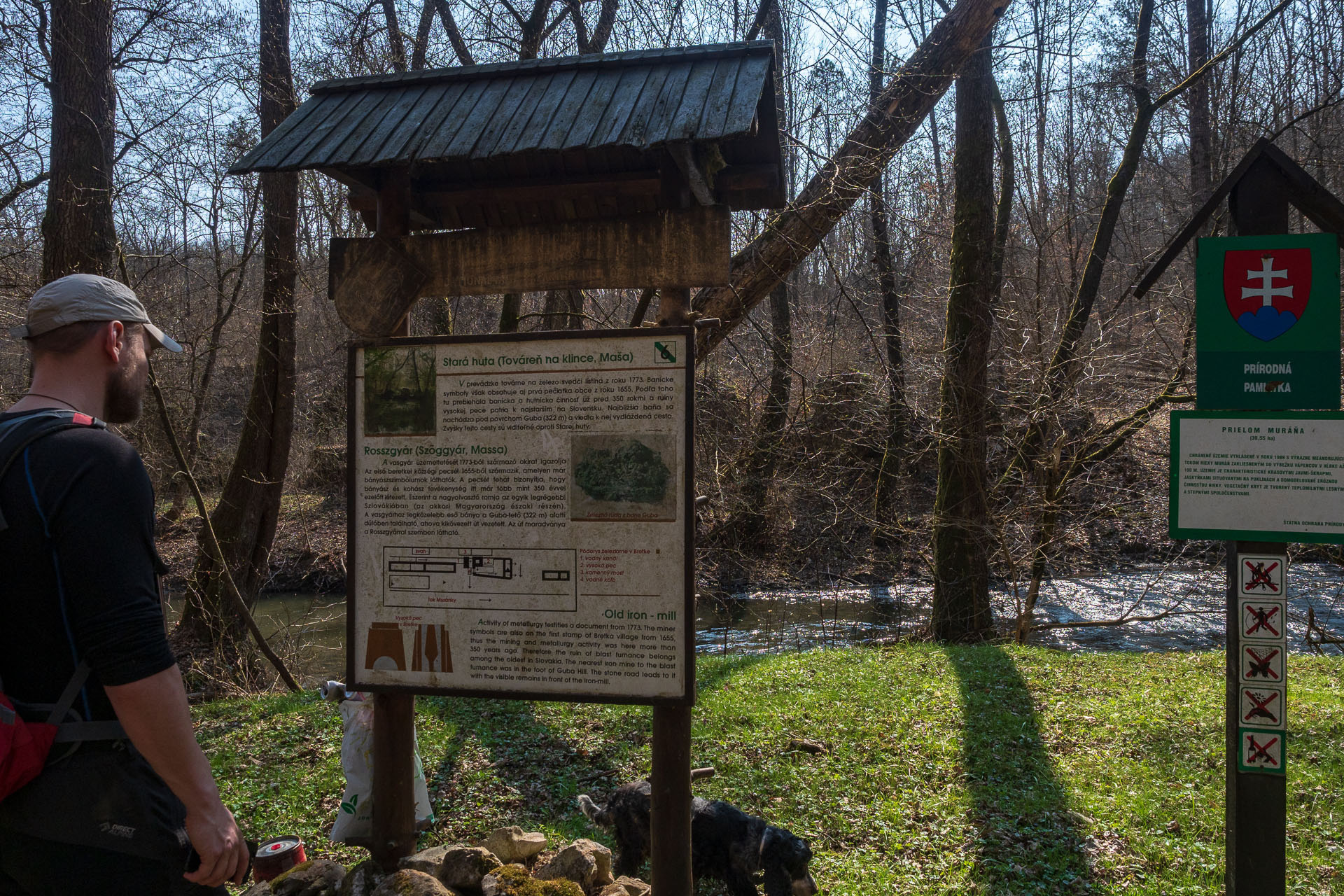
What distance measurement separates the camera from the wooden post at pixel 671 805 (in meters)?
3.28

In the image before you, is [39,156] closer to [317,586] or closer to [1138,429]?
[317,586]

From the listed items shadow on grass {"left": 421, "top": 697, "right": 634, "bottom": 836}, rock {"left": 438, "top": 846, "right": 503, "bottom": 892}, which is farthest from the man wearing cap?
shadow on grass {"left": 421, "top": 697, "right": 634, "bottom": 836}

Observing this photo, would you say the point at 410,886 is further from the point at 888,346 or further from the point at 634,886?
the point at 888,346

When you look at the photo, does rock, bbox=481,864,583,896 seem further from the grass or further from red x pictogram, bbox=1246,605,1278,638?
red x pictogram, bbox=1246,605,1278,638

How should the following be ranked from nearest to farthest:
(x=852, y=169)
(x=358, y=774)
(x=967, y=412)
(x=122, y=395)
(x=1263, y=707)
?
(x=122, y=395), (x=1263, y=707), (x=358, y=774), (x=852, y=169), (x=967, y=412)

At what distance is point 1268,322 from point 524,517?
2.74 metres

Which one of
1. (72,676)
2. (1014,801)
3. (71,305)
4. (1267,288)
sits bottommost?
(1014,801)

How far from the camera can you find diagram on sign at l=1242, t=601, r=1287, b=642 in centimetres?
304

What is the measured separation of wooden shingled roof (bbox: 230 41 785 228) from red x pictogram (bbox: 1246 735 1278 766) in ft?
9.06

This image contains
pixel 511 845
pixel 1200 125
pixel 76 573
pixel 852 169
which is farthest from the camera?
pixel 1200 125

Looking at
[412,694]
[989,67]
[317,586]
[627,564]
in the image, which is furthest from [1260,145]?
[317,586]

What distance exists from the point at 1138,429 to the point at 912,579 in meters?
5.77

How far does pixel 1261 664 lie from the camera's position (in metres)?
3.05

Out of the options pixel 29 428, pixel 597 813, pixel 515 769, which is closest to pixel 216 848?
pixel 29 428
